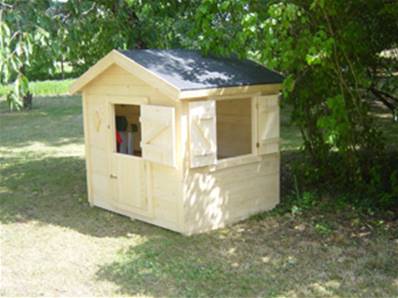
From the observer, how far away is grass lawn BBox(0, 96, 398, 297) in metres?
4.91

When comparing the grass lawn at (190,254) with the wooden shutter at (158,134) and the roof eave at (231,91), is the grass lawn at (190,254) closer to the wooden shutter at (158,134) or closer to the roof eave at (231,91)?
the wooden shutter at (158,134)

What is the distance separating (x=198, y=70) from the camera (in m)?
6.54

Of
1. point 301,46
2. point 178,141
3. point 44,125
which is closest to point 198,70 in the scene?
point 178,141

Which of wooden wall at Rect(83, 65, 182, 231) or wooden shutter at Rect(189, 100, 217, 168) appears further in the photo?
wooden wall at Rect(83, 65, 182, 231)

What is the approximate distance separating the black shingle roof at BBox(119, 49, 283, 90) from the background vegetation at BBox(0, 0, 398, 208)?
19cm

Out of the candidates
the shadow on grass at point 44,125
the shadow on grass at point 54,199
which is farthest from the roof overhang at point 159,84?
the shadow on grass at point 44,125

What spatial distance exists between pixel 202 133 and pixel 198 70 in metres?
0.82

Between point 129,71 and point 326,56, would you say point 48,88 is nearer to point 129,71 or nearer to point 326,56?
point 129,71

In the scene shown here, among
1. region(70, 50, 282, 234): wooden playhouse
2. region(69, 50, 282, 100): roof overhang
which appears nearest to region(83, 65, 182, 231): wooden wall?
region(70, 50, 282, 234): wooden playhouse

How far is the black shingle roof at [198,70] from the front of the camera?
618 centimetres

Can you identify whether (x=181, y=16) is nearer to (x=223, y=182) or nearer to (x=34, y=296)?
(x=223, y=182)

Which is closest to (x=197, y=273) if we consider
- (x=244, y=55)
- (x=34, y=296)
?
(x=34, y=296)

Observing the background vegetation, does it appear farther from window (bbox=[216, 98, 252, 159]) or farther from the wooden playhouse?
window (bbox=[216, 98, 252, 159])

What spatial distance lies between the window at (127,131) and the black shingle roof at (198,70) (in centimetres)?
125
